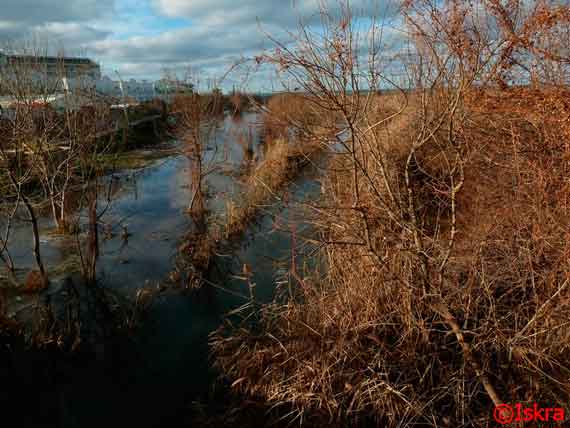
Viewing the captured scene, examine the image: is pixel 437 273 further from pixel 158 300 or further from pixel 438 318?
pixel 158 300

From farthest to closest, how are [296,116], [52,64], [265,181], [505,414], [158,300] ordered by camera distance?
1. [265,181]
2. [52,64]
3. [158,300]
4. [296,116]
5. [505,414]

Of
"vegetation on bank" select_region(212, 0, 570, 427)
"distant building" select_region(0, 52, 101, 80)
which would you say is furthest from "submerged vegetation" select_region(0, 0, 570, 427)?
"distant building" select_region(0, 52, 101, 80)

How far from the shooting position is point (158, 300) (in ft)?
21.7

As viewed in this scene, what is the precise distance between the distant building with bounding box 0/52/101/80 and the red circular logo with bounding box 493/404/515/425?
795 centimetres

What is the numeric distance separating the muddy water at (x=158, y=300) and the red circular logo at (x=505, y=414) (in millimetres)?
2451

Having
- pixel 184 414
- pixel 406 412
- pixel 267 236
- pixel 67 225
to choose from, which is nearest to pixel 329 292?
pixel 406 412

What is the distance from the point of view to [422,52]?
9.87ft

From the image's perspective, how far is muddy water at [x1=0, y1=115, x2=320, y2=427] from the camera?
4578 millimetres

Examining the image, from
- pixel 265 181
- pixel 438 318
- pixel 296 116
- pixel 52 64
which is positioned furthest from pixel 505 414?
pixel 265 181

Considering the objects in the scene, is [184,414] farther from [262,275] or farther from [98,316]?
[262,275]

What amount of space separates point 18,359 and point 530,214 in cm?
674

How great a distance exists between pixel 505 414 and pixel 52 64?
31.3 feet

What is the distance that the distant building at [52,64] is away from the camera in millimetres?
6375

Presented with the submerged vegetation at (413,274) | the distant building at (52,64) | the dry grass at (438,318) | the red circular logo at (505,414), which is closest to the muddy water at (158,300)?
the submerged vegetation at (413,274)
